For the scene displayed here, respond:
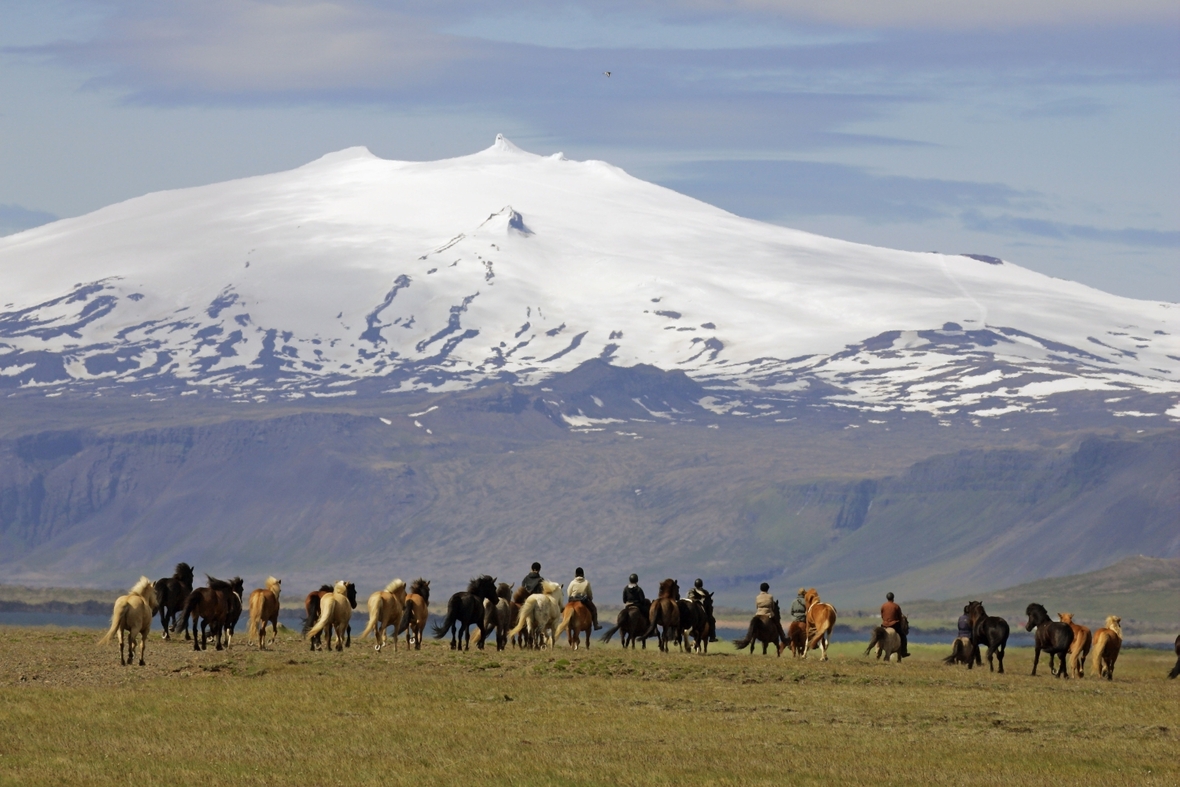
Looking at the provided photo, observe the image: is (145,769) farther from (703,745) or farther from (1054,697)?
(1054,697)

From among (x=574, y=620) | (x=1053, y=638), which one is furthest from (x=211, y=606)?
(x=1053, y=638)

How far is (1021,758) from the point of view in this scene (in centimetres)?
3419

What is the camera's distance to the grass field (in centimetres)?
3141

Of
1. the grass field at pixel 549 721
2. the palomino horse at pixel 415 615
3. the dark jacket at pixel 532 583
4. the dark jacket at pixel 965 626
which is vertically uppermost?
the dark jacket at pixel 532 583

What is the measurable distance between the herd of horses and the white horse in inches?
1.1

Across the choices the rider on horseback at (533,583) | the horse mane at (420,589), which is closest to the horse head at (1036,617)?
the rider on horseback at (533,583)

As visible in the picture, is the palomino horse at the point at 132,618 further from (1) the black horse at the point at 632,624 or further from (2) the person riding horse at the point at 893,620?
(2) the person riding horse at the point at 893,620

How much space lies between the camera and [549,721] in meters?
37.1

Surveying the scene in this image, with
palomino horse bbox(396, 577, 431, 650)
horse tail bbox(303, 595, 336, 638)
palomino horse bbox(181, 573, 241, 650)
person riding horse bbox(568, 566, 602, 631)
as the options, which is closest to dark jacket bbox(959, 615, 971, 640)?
person riding horse bbox(568, 566, 602, 631)

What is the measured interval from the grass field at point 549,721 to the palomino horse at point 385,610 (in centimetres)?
162

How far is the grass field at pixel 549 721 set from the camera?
31406 millimetres

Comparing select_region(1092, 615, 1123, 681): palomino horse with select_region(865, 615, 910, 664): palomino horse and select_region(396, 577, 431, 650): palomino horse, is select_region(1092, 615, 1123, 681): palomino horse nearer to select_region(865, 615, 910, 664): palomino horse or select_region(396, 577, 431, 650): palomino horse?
select_region(865, 615, 910, 664): palomino horse

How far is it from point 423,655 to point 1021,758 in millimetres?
18159

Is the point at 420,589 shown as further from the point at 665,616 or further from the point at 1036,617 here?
the point at 1036,617
